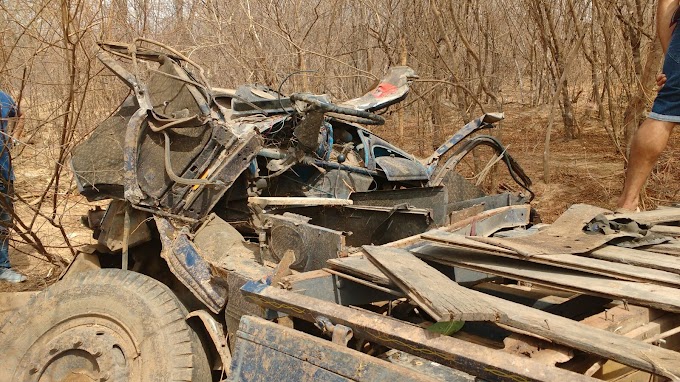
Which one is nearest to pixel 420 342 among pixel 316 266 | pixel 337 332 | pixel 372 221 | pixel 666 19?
pixel 337 332

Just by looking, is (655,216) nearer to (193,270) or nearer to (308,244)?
(308,244)

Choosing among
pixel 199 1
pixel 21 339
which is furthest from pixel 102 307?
pixel 199 1

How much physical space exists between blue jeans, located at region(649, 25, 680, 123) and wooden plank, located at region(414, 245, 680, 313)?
192 cm

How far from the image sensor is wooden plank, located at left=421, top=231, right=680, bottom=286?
2.29 meters

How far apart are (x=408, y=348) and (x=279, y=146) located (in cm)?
253

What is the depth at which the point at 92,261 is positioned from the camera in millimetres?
4320

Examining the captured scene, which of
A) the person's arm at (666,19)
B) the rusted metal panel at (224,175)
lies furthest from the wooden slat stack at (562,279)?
the person's arm at (666,19)

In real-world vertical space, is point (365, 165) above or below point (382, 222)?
above

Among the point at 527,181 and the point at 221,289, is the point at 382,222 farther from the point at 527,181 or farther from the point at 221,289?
the point at 527,181

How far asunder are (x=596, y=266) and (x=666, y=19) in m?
2.54

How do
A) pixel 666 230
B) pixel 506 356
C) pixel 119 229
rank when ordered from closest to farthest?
pixel 506 356 < pixel 666 230 < pixel 119 229

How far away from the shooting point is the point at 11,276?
5910 millimetres

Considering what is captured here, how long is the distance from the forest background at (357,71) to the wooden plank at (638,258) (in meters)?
3.07

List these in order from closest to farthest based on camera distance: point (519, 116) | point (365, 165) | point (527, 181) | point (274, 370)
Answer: point (274, 370)
point (365, 165)
point (527, 181)
point (519, 116)
